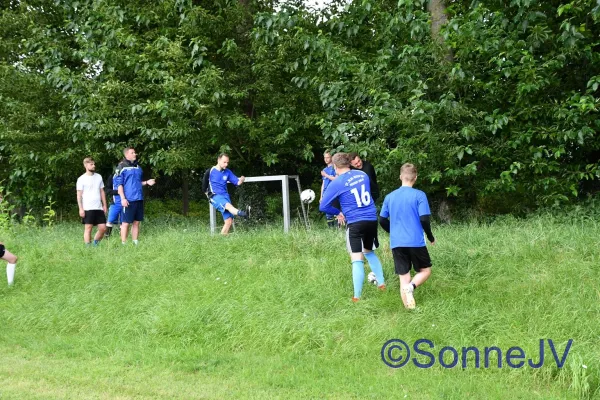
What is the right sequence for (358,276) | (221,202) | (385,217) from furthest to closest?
(221,202) < (358,276) < (385,217)

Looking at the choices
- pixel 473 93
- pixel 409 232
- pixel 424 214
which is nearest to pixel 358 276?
pixel 409 232

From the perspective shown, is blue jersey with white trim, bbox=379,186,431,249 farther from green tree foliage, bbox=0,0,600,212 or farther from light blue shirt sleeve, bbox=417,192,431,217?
green tree foliage, bbox=0,0,600,212

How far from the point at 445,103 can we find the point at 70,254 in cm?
663

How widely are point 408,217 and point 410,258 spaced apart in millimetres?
451

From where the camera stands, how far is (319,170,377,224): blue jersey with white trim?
692 cm

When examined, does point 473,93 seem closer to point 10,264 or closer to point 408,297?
point 408,297

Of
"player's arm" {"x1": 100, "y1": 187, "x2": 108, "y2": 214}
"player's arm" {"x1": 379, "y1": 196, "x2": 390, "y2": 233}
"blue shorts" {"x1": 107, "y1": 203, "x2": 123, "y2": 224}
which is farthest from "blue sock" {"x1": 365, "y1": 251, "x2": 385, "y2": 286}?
"blue shorts" {"x1": 107, "y1": 203, "x2": 123, "y2": 224}

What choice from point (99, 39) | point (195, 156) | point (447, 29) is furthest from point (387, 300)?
point (99, 39)

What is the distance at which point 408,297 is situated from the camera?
643 cm

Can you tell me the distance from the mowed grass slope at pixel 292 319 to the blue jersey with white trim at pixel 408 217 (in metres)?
0.72

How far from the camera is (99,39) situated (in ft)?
43.4

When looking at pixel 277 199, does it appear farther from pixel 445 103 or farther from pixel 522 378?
pixel 522 378

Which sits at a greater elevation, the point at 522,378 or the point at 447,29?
the point at 447,29

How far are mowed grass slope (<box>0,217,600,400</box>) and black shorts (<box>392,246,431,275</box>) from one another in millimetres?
432
